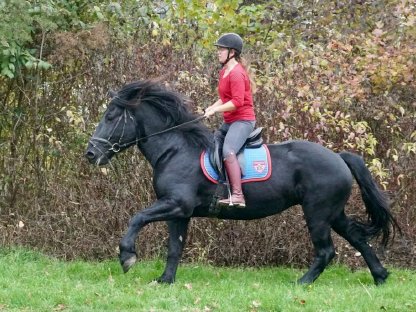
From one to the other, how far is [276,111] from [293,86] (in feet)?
1.38

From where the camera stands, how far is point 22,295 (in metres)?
8.31

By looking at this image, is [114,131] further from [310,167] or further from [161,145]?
[310,167]

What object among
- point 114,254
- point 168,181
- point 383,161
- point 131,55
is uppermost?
point 131,55

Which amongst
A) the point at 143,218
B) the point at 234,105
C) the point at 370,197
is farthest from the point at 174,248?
the point at 370,197

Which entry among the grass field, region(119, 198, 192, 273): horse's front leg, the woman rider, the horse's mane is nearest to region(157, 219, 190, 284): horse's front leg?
the grass field

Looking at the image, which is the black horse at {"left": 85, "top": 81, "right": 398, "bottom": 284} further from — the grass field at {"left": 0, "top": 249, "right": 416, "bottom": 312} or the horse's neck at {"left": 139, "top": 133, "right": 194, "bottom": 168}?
the grass field at {"left": 0, "top": 249, "right": 416, "bottom": 312}

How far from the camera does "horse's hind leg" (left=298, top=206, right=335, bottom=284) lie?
30.5 feet

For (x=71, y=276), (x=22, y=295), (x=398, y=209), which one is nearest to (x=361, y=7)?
(x=398, y=209)

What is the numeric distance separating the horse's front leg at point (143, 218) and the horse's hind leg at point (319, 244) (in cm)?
139

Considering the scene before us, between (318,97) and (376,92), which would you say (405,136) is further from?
(318,97)

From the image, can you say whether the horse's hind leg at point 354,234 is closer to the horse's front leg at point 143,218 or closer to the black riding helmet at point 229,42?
the horse's front leg at point 143,218

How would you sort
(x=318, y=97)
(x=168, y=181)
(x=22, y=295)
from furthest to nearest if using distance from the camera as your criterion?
1. (x=318, y=97)
2. (x=168, y=181)
3. (x=22, y=295)

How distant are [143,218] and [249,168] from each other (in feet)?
4.26

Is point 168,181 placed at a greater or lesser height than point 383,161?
greater
